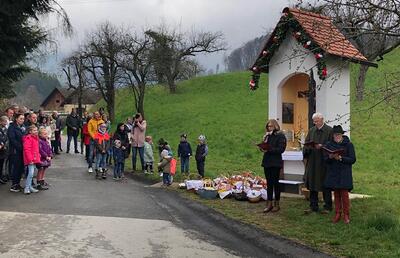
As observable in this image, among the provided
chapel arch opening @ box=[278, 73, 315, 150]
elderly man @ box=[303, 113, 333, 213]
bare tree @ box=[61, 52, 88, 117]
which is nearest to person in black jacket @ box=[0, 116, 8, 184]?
chapel arch opening @ box=[278, 73, 315, 150]

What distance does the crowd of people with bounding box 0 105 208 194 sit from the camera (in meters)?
12.0

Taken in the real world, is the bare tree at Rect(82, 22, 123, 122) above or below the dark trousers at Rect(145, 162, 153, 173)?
above

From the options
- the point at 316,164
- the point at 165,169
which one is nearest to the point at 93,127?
the point at 165,169

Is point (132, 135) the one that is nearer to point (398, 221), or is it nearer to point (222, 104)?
point (398, 221)

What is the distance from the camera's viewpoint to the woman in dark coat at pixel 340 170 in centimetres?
884

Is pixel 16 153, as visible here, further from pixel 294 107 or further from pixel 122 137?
pixel 294 107

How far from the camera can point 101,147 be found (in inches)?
590

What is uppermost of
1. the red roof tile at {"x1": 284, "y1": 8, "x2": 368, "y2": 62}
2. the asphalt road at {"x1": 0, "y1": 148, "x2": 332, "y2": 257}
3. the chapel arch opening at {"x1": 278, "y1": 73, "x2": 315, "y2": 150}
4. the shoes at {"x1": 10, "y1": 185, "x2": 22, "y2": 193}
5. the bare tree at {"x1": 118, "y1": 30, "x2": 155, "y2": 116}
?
the bare tree at {"x1": 118, "y1": 30, "x2": 155, "y2": 116}

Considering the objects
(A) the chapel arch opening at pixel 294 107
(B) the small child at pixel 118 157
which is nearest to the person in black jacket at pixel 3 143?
(B) the small child at pixel 118 157

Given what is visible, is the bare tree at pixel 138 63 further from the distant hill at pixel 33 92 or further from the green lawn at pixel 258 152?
the distant hill at pixel 33 92

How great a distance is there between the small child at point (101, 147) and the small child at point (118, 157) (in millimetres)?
302

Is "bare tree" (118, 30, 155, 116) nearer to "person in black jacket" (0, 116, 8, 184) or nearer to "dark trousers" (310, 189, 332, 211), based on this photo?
"person in black jacket" (0, 116, 8, 184)

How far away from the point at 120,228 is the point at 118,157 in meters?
6.88

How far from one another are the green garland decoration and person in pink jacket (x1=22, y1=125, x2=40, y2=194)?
5.64 meters
